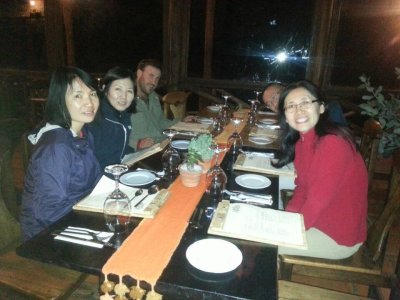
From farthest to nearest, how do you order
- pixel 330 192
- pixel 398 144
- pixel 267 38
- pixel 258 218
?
pixel 267 38 → pixel 398 144 → pixel 330 192 → pixel 258 218

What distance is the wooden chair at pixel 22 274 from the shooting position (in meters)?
1.48

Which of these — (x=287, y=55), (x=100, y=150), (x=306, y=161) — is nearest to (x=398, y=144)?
(x=306, y=161)

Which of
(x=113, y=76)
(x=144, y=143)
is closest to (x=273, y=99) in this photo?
(x=144, y=143)

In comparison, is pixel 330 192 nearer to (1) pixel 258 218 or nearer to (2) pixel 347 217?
(2) pixel 347 217

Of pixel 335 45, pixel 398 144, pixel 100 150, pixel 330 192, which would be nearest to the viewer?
pixel 330 192

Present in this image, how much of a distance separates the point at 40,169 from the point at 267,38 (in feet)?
15.4

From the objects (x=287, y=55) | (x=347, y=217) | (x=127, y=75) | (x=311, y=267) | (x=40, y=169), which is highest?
(x=287, y=55)

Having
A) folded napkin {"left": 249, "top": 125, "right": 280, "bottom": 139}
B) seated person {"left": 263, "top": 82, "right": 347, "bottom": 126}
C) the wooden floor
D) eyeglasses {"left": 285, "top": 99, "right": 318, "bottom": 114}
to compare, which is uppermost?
eyeglasses {"left": 285, "top": 99, "right": 318, "bottom": 114}

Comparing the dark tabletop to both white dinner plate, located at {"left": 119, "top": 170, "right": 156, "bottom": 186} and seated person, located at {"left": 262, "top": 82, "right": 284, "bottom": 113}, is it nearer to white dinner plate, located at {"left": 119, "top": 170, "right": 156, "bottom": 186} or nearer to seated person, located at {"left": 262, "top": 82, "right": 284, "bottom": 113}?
white dinner plate, located at {"left": 119, "top": 170, "right": 156, "bottom": 186}

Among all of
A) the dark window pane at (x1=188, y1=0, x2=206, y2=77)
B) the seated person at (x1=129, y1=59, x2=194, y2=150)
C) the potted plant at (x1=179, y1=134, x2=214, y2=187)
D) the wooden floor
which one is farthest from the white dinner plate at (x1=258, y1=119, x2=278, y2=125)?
the dark window pane at (x1=188, y1=0, x2=206, y2=77)

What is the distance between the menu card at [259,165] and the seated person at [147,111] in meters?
1.10

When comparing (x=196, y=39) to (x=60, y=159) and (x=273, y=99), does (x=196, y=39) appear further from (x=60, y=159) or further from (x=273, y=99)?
(x=60, y=159)

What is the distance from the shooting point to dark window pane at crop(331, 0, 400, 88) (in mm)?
4934

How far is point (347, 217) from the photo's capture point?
1764 millimetres
